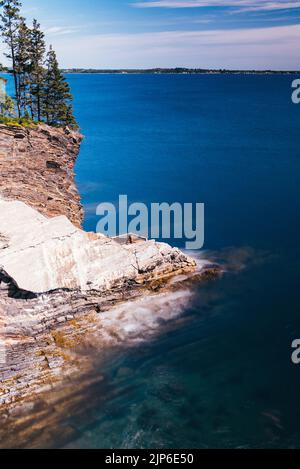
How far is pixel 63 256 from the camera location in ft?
126

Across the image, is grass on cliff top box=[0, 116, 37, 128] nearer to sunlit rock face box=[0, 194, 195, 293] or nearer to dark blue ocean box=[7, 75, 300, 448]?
dark blue ocean box=[7, 75, 300, 448]

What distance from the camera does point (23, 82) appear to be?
2926 inches

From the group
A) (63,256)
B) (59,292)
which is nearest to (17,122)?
(63,256)

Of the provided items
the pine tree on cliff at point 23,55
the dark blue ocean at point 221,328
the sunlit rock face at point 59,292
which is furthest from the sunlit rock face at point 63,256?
the pine tree on cliff at point 23,55

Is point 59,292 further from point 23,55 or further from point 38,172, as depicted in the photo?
point 23,55

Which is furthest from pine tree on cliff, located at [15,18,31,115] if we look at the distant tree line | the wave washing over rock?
the wave washing over rock

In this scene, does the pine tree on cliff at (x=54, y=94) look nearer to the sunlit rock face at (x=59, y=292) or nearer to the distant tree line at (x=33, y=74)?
the distant tree line at (x=33, y=74)

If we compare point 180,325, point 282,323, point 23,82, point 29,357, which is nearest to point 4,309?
point 29,357

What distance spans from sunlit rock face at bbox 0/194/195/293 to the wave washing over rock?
9 cm

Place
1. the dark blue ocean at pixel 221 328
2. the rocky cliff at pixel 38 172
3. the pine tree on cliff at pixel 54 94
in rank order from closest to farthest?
the dark blue ocean at pixel 221 328
the rocky cliff at pixel 38 172
the pine tree on cliff at pixel 54 94

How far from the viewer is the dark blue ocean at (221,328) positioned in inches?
1143

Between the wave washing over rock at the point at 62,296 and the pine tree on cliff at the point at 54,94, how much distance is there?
36.4 metres

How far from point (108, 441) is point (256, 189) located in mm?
57077
